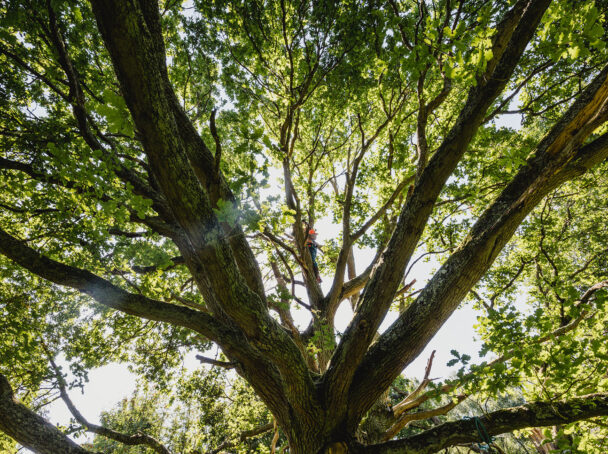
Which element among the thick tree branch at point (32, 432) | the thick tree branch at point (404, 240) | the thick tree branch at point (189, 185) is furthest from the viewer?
the thick tree branch at point (32, 432)

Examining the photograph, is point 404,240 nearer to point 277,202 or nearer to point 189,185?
point 277,202

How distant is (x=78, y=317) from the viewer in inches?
267

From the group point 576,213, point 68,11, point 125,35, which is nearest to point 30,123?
point 68,11

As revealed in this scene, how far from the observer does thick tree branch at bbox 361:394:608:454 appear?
2633 millimetres

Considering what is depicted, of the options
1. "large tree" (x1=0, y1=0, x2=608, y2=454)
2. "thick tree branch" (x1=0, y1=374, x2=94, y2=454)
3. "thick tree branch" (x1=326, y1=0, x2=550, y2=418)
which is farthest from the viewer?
"thick tree branch" (x1=0, y1=374, x2=94, y2=454)

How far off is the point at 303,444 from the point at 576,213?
17308 mm

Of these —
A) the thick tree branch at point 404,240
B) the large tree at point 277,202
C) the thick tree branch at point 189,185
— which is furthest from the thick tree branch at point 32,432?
the thick tree branch at point 404,240

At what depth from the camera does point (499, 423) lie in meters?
2.88

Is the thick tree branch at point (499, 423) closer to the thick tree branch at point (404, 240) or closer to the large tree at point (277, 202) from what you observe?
the large tree at point (277, 202)

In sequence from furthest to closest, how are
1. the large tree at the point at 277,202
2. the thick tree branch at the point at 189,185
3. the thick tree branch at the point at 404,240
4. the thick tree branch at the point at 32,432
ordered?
the thick tree branch at the point at 32,432
the thick tree branch at the point at 404,240
the large tree at the point at 277,202
the thick tree branch at the point at 189,185

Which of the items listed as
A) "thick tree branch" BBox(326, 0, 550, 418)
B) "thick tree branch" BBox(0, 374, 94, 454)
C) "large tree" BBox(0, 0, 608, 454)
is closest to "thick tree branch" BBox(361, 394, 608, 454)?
"large tree" BBox(0, 0, 608, 454)

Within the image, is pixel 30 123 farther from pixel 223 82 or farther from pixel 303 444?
pixel 303 444

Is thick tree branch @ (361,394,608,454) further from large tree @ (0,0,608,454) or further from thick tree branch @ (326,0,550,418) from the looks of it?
thick tree branch @ (326,0,550,418)

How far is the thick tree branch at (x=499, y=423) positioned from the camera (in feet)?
8.64
